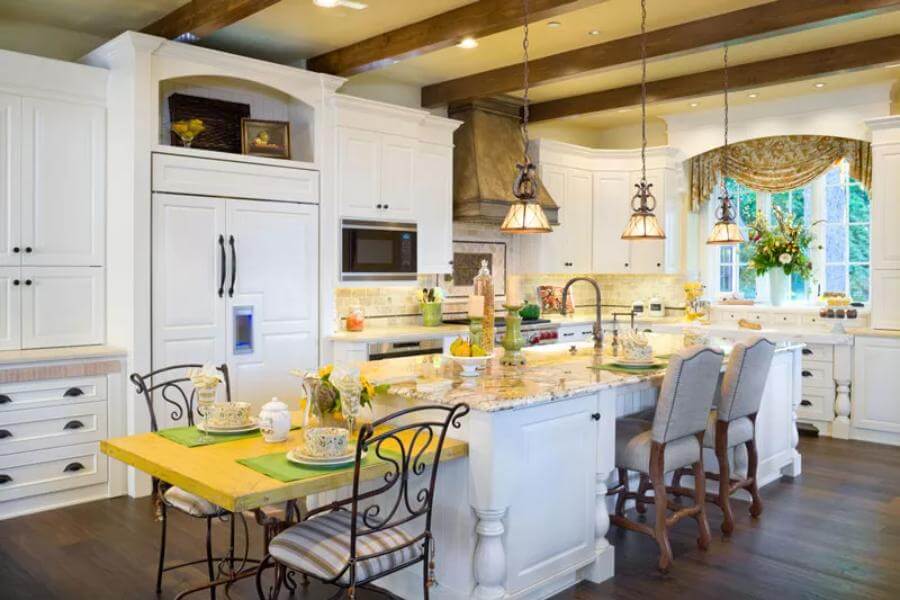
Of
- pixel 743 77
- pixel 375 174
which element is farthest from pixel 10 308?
pixel 743 77

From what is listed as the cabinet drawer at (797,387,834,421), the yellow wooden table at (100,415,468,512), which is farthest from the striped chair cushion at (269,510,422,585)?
the cabinet drawer at (797,387,834,421)

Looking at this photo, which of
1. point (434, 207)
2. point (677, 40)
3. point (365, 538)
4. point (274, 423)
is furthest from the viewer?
point (434, 207)

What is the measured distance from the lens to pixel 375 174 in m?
5.82

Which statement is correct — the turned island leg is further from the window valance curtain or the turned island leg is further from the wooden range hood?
the window valance curtain

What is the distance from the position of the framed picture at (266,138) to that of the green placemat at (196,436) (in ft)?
8.97

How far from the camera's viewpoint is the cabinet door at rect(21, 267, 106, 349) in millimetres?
4492

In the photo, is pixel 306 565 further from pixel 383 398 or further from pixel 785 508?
pixel 785 508

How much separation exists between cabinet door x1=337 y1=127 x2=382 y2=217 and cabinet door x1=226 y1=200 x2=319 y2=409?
0.32 metres

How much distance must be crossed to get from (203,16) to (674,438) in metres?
3.43

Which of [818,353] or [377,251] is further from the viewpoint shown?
[818,353]

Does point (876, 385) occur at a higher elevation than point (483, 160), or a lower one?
lower

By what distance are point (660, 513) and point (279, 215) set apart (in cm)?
312

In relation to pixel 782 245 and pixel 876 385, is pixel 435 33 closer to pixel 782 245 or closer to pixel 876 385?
pixel 782 245

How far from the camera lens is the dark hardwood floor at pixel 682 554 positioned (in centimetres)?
329
